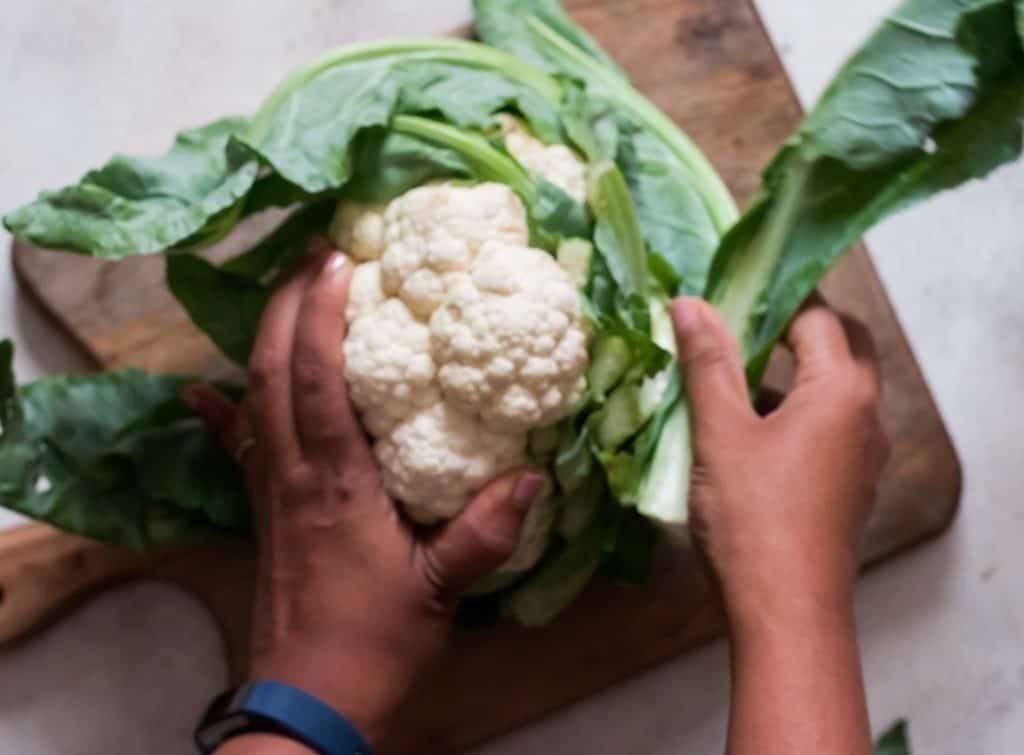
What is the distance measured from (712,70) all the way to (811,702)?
0.55 metres

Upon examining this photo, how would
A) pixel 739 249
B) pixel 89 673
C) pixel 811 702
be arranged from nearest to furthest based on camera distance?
pixel 811 702 → pixel 739 249 → pixel 89 673

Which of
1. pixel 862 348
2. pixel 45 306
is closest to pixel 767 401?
pixel 862 348

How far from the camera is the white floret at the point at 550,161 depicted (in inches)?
27.1

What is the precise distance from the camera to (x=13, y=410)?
2.35ft

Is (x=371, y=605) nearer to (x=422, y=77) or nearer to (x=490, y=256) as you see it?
(x=490, y=256)

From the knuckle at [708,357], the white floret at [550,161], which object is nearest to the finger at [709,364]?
the knuckle at [708,357]

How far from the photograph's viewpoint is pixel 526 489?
678mm

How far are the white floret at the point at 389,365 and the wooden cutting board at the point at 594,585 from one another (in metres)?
0.21

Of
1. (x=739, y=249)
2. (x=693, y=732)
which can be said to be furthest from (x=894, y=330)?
(x=693, y=732)

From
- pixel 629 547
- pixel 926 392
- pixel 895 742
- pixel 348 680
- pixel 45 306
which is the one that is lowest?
pixel 895 742

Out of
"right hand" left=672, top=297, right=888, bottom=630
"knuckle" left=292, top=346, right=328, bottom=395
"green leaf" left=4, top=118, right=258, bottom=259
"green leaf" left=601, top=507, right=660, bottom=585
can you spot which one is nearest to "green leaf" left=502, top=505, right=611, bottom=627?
"green leaf" left=601, top=507, right=660, bottom=585

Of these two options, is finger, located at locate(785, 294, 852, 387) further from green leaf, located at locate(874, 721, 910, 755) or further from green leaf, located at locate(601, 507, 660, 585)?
green leaf, located at locate(874, 721, 910, 755)

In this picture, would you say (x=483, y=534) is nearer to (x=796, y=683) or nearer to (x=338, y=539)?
(x=338, y=539)

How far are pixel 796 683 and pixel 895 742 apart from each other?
277 millimetres
